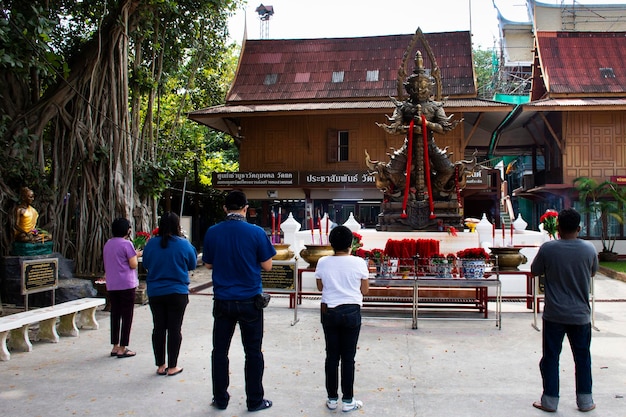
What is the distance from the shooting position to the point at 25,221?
8883 millimetres

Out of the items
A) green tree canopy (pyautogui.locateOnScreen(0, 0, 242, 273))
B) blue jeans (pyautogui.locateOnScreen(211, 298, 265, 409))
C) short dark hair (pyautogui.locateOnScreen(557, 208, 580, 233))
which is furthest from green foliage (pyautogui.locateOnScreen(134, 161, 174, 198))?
short dark hair (pyautogui.locateOnScreen(557, 208, 580, 233))

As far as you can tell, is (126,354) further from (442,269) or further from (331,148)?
(331,148)

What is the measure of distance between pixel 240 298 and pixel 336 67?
20.5 m

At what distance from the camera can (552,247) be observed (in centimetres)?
455

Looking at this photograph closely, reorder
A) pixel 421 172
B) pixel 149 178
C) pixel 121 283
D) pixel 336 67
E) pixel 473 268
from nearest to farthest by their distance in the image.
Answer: pixel 121 283 → pixel 473 268 → pixel 421 172 → pixel 149 178 → pixel 336 67

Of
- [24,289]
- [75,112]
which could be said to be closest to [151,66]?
[75,112]

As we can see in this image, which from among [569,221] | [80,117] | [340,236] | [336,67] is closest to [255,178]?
[336,67]

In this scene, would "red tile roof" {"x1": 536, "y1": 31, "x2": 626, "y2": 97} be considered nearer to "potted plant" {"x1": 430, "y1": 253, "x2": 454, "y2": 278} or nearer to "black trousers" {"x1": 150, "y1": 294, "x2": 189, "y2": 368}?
"potted plant" {"x1": 430, "y1": 253, "x2": 454, "y2": 278}

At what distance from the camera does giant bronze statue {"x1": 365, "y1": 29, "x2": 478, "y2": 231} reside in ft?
38.3

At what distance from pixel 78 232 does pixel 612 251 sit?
16916 millimetres

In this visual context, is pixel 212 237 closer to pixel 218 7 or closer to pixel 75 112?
pixel 75 112

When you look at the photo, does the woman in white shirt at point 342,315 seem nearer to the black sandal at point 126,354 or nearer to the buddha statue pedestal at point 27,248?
the black sandal at point 126,354

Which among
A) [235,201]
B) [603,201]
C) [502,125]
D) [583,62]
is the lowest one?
[235,201]

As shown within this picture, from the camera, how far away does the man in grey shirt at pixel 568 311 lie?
14.4ft
